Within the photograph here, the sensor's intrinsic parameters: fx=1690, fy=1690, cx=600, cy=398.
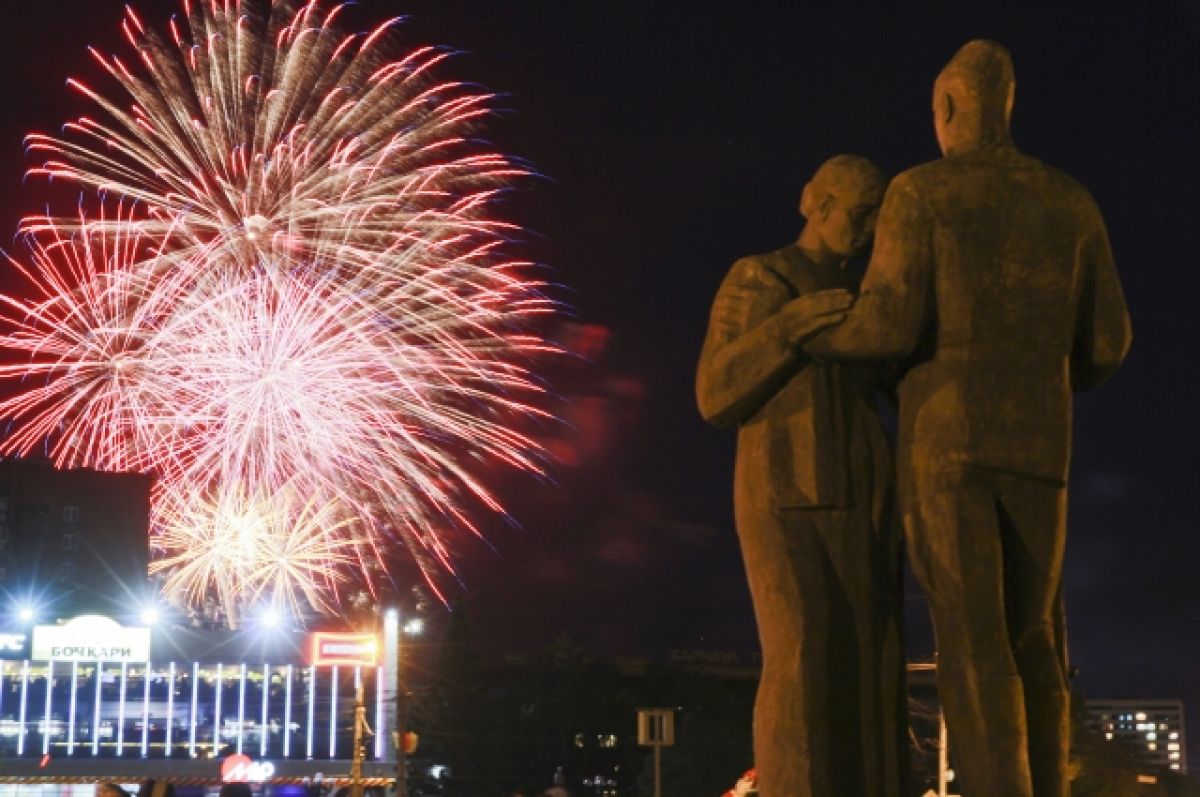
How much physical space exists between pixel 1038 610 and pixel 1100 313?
1.29 m

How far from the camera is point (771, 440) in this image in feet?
24.5

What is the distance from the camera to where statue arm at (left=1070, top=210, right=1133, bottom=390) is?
282 inches

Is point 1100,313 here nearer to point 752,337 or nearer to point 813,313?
point 813,313

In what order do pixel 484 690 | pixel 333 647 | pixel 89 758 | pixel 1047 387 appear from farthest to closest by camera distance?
pixel 484 690 → pixel 89 758 → pixel 333 647 → pixel 1047 387

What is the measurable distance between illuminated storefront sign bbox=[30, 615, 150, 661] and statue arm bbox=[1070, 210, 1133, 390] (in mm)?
55888

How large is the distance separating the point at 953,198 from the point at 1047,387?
874 millimetres

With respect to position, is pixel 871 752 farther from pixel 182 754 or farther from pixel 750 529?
pixel 182 754

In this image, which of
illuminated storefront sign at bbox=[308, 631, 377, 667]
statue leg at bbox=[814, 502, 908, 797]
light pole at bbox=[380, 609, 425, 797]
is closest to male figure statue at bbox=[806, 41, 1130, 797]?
statue leg at bbox=[814, 502, 908, 797]

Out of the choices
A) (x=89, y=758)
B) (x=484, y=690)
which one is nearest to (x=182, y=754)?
(x=89, y=758)

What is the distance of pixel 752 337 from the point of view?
7.37 m

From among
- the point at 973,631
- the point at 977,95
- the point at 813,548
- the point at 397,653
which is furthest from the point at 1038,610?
the point at 397,653

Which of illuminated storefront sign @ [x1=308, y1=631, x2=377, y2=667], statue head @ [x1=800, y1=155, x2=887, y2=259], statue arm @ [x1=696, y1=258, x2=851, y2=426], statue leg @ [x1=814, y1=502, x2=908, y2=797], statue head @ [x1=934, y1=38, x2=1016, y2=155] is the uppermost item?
statue head @ [x1=934, y1=38, x2=1016, y2=155]

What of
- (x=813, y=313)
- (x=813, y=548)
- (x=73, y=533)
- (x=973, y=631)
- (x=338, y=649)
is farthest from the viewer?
(x=73, y=533)

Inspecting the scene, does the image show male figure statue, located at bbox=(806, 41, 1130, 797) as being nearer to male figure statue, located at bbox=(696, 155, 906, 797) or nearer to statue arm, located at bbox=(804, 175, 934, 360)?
statue arm, located at bbox=(804, 175, 934, 360)
